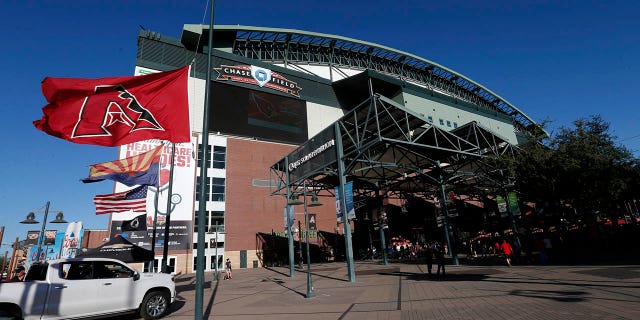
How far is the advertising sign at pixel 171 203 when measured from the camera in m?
36.7

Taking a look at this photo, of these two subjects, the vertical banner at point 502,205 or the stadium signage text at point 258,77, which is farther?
the stadium signage text at point 258,77

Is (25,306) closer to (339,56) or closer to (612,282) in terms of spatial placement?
(612,282)

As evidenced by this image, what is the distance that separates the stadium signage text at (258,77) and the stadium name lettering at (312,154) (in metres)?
29.4

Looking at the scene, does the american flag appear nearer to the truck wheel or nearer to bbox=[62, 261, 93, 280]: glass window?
bbox=[62, 261, 93, 280]: glass window

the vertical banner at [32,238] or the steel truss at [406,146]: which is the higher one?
the steel truss at [406,146]

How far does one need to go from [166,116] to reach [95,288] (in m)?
5.61

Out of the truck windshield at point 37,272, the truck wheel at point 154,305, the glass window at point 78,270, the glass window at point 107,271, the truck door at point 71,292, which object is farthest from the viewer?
the truck wheel at point 154,305

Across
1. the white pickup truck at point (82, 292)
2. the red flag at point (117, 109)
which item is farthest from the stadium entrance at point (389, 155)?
the red flag at point (117, 109)

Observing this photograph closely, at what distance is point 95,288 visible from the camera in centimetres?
947

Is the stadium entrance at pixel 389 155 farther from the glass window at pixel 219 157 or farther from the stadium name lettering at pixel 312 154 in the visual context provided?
the glass window at pixel 219 157

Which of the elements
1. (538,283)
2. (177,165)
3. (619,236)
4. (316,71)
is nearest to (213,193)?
(177,165)

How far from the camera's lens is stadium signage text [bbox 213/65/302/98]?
49812mm

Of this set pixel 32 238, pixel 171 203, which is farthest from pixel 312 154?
pixel 32 238

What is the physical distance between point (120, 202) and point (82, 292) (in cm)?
1090
